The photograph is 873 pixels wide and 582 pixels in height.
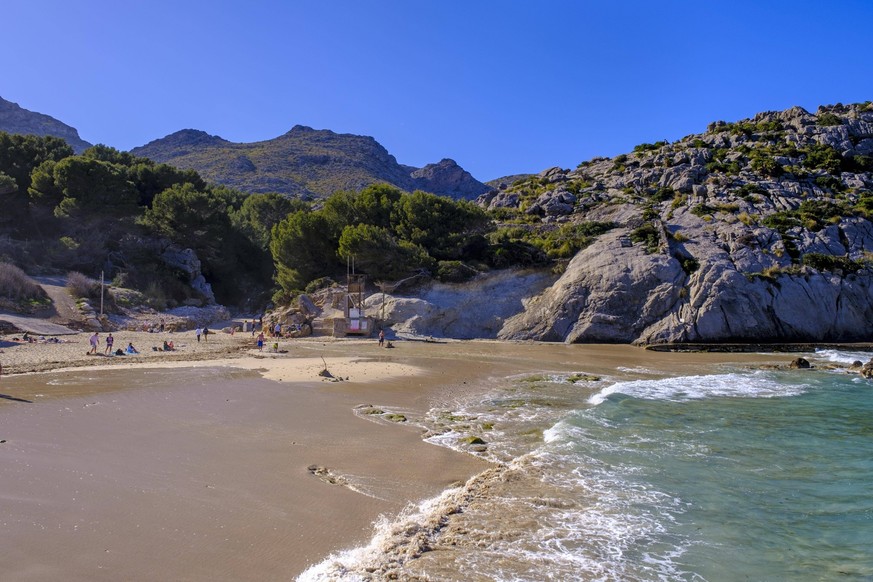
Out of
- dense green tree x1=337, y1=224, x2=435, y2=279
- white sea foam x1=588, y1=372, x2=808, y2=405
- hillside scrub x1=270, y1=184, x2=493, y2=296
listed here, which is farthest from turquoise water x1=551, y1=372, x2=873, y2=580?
hillside scrub x1=270, y1=184, x2=493, y2=296

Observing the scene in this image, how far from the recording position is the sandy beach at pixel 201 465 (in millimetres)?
5566

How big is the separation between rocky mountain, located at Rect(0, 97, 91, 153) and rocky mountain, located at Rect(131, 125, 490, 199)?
2458 centimetres

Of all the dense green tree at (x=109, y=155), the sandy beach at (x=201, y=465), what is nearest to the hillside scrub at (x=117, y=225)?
the dense green tree at (x=109, y=155)

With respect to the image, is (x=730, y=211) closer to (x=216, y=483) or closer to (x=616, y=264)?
(x=616, y=264)

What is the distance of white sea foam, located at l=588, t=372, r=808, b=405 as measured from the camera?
16312 mm

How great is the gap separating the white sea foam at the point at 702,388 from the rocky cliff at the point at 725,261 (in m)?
12.2

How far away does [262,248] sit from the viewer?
5184 cm

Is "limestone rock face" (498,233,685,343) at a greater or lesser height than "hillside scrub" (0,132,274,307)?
lesser

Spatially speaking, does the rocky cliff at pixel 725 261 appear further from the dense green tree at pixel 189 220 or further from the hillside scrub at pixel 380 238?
the dense green tree at pixel 189 220

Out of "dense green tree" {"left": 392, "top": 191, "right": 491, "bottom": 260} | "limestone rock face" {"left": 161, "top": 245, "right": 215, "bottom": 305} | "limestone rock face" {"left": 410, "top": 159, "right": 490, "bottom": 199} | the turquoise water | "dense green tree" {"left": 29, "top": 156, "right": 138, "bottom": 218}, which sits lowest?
the turquoise water

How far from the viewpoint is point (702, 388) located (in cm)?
1806

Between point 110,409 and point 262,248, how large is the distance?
4186 centimetres

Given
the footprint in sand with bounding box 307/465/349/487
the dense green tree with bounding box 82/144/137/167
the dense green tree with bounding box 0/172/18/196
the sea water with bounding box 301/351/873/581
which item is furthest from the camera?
the dense green tree with bounding box 82/144/137/167

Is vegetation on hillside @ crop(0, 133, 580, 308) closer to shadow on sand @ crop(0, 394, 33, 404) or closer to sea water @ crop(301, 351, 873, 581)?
sea water @ crop(301, 351, 873, 581)
